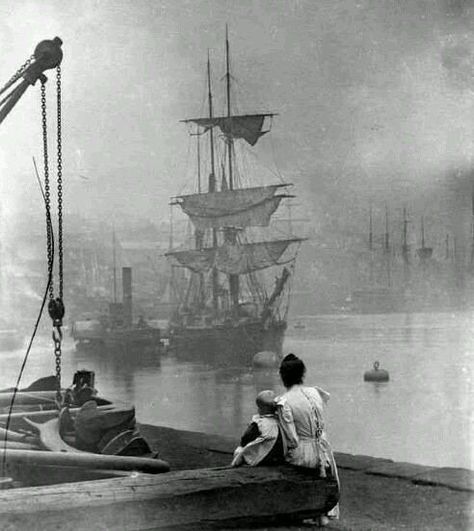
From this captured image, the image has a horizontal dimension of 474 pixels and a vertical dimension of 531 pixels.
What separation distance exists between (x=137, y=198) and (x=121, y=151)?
11446mm

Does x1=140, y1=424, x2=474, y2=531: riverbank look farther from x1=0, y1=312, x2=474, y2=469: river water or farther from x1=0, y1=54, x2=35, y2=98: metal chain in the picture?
x1=0, y1=54, x2=35, y2=98: metal chain

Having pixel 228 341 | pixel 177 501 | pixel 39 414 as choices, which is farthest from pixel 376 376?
pixel 177 501

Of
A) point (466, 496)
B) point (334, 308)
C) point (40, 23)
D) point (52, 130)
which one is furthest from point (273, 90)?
point (334, 308)

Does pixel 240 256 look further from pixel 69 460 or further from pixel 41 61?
pixel 69 460

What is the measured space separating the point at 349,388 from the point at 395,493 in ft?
89.2

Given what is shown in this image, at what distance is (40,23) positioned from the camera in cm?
750

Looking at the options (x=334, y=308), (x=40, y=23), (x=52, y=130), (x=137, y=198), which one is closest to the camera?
(x=40, y=23)

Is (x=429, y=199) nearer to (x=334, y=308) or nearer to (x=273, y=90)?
(x=273, y=90)

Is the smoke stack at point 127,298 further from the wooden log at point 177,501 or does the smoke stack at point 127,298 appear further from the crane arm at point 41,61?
the wooden log at point 177,501

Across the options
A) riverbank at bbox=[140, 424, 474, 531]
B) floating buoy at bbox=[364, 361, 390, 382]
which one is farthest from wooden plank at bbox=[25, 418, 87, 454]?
floating buoy at bbox=[364, 361, 390, 382]

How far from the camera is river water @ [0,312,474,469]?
66.1ft

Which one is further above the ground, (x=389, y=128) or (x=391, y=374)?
(x=389, y=128)

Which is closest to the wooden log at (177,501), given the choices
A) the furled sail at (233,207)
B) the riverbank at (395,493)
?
the riverbank at (395,493)

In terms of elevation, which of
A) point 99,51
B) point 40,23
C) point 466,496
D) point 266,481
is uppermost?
point 99,51
